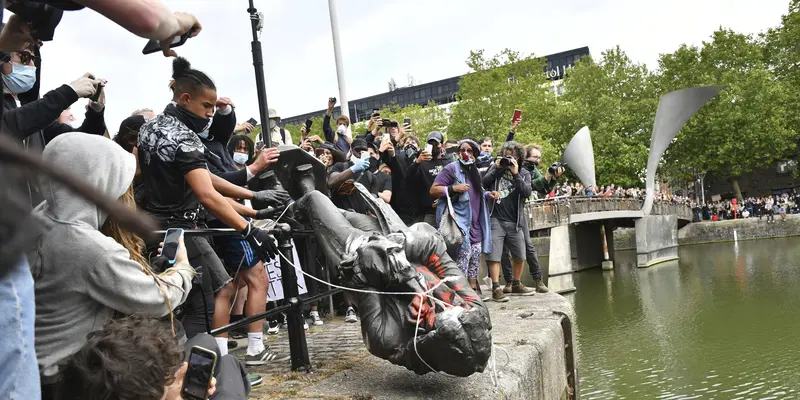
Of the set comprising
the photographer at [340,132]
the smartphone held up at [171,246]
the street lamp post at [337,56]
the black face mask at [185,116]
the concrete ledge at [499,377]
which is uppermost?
the street lamp post at [337,56]

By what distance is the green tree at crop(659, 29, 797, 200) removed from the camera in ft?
115

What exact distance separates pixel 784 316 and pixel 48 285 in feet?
35.8

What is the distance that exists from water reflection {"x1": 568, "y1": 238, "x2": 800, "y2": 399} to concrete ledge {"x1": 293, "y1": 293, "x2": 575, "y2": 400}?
2.62 metres

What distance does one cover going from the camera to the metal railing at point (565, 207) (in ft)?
70.6

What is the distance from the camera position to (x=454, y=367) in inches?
110

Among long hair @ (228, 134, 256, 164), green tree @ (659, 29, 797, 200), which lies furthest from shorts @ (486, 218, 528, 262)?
green tree @ (659, 29, 797, 200)

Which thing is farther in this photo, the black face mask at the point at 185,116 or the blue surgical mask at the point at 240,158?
the blue surgical mask at the point at 240,158

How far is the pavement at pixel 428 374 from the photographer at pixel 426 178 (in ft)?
6.47

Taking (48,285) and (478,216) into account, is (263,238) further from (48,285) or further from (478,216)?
(478,216)

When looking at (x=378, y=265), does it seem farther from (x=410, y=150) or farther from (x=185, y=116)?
(x=410, y=150)

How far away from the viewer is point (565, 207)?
22219mm

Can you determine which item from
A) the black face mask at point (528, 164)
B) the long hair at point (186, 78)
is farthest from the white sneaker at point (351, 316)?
the black face mask at point (528, 164)

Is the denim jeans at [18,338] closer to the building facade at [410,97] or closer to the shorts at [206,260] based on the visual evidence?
the shorts at [206,260]

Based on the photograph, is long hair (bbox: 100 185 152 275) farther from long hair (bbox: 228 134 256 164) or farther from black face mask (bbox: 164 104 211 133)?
long hair (bbox: 228 134 256 164)
